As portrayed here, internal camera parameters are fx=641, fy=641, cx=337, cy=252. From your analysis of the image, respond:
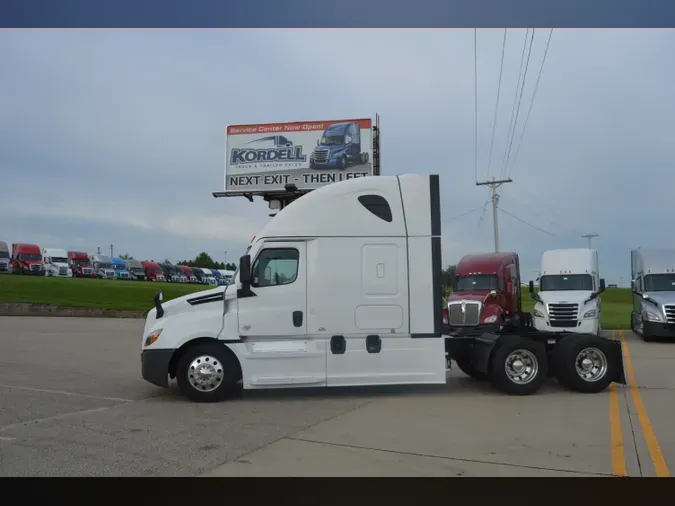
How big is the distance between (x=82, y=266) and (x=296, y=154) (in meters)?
39.4

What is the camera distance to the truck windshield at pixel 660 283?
22266 mm

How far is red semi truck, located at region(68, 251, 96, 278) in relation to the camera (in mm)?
67125

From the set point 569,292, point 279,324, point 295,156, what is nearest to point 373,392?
point 279,324

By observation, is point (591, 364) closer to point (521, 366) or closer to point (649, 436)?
point (521, 366)

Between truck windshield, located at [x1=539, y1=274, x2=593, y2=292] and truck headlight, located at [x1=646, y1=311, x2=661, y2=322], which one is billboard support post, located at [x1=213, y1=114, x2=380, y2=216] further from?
truck headlight, located at [x1=646, y1=311, x2=661, y2=322]

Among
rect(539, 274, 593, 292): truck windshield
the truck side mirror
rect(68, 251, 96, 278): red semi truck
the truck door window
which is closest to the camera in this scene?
the truck side mirror

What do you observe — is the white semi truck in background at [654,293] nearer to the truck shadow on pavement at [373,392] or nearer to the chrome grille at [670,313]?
the chrome grille at [670,313]

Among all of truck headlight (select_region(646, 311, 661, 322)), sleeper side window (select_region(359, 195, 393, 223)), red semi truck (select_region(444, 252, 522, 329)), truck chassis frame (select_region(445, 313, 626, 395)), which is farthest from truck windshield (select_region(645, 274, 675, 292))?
sleeper side window (select_region(359, 195, 393, 223))

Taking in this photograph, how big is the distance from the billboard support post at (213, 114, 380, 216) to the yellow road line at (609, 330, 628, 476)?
27.1 meters

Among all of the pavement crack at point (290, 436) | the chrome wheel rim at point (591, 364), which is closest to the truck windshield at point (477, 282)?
the chrome wheel rim at point (591, 364)
